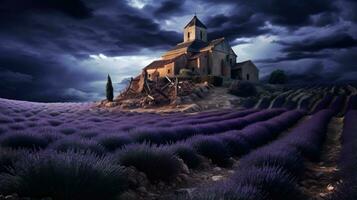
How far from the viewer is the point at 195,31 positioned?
149 feet

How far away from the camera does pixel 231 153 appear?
647 cm

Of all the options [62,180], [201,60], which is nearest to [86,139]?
[62,180]

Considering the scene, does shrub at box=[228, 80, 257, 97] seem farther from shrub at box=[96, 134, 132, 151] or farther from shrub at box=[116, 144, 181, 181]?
shrub at box=[116, 144, 181, 181]

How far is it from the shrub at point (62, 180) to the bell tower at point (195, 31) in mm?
43854

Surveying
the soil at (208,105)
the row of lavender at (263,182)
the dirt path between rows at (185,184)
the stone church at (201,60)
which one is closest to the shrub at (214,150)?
the dirt path between rows at (185,184)

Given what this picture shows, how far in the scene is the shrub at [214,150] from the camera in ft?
19.0

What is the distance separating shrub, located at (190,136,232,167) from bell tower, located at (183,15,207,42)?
133ft

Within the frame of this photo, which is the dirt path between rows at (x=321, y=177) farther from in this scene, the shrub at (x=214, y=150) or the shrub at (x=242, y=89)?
the shrub at (x=242, y=89)

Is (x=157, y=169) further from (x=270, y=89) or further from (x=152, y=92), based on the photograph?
(x=270, y=89)

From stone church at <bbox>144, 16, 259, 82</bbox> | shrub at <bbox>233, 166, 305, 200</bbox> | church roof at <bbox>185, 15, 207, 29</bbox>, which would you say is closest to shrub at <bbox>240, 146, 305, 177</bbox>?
shrub at <bbox>233, 166, 305, 200</bbox>

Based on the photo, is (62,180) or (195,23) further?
(195,23)

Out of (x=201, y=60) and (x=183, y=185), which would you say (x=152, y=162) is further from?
(x=201, y=60)

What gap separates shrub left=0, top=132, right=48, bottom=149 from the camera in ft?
18.7

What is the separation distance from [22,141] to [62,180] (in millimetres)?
3766
